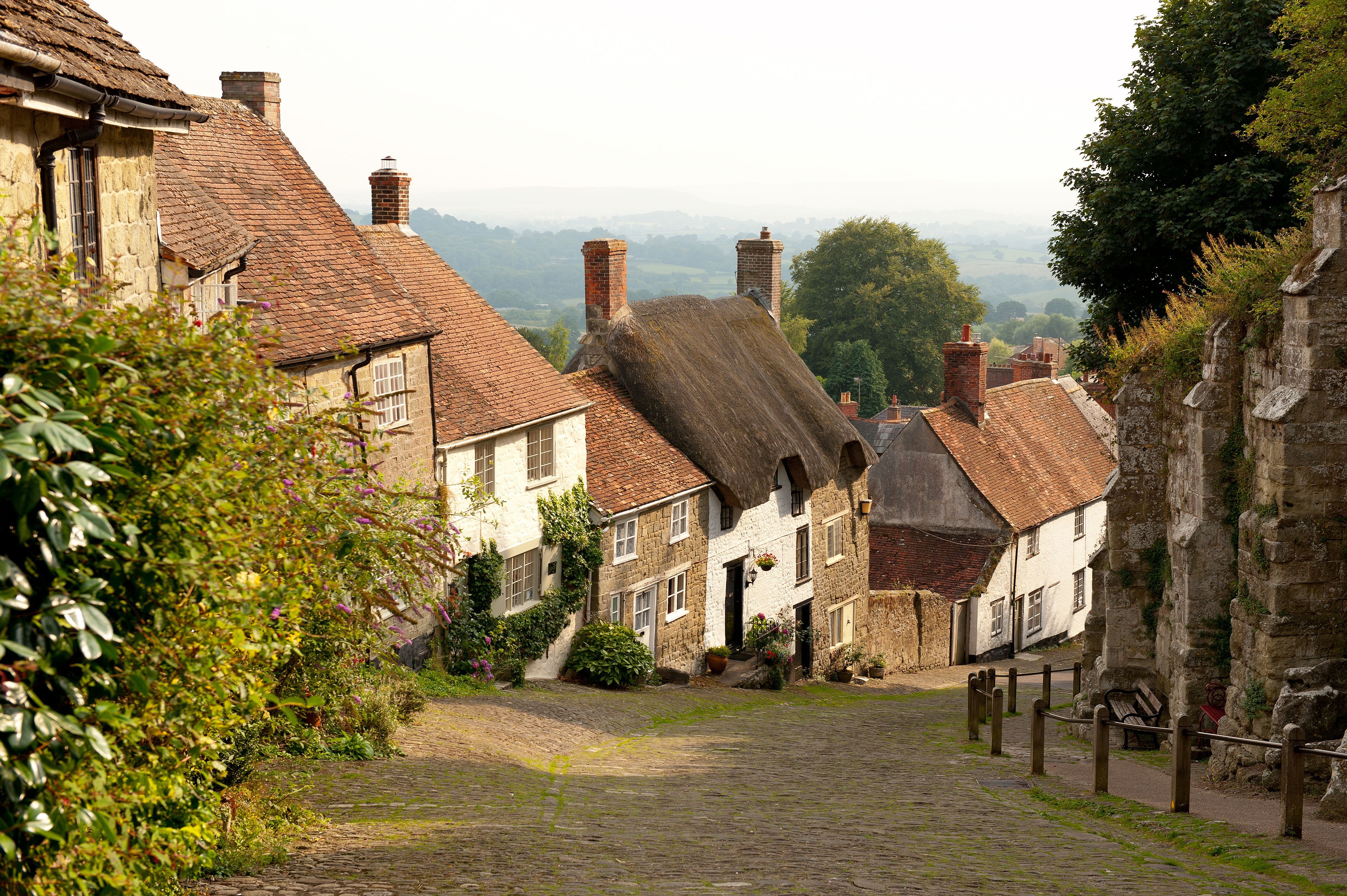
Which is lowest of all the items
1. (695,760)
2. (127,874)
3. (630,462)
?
(695,760)

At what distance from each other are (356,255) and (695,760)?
10477 millimetres

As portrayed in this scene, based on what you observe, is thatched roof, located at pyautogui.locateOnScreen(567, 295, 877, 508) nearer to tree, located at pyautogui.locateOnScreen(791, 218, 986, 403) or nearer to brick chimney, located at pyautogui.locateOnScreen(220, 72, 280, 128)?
brick chimney, located at pyautogui.locateOnScreen(220, 72, 280, 128)

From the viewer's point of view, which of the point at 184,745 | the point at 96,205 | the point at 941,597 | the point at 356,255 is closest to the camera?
the point at 184,745

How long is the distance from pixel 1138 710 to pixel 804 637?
13684 mm

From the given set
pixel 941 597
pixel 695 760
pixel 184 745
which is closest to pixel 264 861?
pixel 184 745

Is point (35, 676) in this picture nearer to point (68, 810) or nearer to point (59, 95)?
point (68, 810)

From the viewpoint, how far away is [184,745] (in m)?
5.51

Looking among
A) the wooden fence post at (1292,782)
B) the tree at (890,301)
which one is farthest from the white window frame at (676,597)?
the tree at (890,301)

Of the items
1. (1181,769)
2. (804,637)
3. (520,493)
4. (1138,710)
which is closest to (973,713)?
(1138,710)

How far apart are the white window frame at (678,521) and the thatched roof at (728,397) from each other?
1210 mm

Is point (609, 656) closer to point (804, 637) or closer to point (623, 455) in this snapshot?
point (623, 455)

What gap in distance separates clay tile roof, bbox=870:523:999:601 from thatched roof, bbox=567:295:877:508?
472 cm

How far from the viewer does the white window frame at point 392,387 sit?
19094mm

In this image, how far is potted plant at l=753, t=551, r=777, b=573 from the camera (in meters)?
28.3
